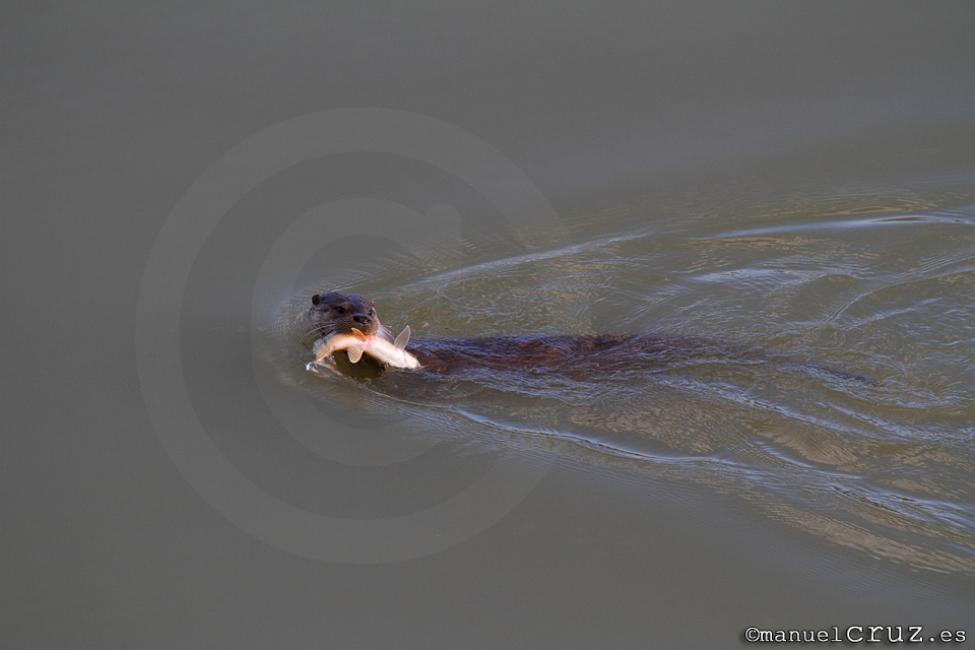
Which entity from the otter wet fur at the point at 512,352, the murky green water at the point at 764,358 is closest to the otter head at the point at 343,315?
the otter wet fur at the point at 512,352

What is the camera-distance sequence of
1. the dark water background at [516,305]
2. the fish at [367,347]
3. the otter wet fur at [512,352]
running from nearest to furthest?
the dark water background at [516,305], the fish at [367,347], the otter wet fur at [512,352]

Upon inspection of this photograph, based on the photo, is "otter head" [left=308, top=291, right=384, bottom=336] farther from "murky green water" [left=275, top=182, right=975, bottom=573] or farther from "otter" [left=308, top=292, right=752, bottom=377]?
"murky green water" [left=275, top=182, right=975, bottom=573]

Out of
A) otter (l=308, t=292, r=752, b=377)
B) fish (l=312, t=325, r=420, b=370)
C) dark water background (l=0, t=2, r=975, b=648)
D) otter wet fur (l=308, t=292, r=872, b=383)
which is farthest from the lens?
otter (l=308, t=292, r=752, b=377)

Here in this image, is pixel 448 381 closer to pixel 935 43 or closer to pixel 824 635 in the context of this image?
pixel 824 635

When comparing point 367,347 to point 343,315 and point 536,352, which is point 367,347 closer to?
→ point 343,315

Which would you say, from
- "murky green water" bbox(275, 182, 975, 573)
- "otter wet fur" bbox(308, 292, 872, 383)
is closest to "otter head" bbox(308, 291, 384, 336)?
"otter wet fur" bbox(308, 292, 872, 383)

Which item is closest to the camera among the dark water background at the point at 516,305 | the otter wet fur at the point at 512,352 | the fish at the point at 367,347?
the dark water background at the point at 516,305
